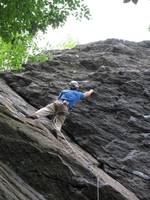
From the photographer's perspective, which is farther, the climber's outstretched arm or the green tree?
the climber's outstretched arm

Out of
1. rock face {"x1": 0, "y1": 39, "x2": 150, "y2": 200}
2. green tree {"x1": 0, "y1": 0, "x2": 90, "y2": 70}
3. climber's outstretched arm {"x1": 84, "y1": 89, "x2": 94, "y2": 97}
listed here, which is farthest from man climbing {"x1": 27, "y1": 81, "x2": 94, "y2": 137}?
green tree {"x1": 0, "y1": 0, "x2": 90, "y2": 70}

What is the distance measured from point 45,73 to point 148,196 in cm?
1039

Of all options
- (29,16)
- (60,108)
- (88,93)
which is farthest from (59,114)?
(29,16)

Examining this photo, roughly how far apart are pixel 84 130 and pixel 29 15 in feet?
24.5

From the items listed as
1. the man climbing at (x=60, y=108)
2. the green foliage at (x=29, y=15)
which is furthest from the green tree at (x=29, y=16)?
the man climbing at (x=60, y=108)

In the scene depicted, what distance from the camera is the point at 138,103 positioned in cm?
2102

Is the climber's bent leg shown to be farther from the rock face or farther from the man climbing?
the rock face

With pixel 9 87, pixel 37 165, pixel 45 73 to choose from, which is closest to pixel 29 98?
pixel 9 87

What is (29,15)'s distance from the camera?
12.3 metres

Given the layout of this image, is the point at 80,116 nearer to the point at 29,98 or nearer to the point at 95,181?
the point at 29,98

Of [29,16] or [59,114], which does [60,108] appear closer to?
[59,114]

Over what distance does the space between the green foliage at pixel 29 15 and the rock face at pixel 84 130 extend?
2.70 meters

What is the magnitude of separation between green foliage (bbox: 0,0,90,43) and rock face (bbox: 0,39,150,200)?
2.70 metres

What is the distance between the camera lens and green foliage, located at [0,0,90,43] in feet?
39.1
